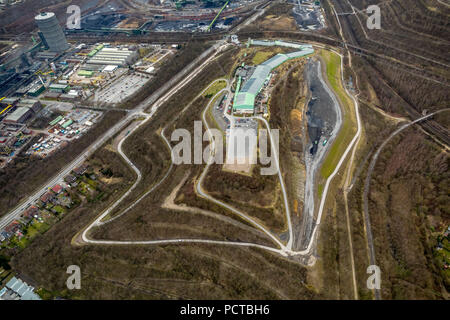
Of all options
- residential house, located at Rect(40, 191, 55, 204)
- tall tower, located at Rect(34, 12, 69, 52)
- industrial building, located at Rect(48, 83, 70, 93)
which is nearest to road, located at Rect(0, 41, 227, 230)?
residential house, located at Rect(40, 191, 55, 204)

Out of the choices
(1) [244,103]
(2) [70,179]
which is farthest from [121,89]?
(1) [244,103]

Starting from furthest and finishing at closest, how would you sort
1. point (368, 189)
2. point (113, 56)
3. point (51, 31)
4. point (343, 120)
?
point (51, 31), point (113, 56), point (343, 120), point (368, 189)

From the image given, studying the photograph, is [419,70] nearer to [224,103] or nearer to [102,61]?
[224,103]

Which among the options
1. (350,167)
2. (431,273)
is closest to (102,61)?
(350,167)

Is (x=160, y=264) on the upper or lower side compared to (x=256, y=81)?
lower

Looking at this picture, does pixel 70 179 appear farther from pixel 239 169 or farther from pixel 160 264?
pixel 239 169

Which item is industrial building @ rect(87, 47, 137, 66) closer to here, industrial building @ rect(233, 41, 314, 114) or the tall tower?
the tall tower

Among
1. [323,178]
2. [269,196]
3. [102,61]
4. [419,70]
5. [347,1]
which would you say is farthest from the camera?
[347,1]
